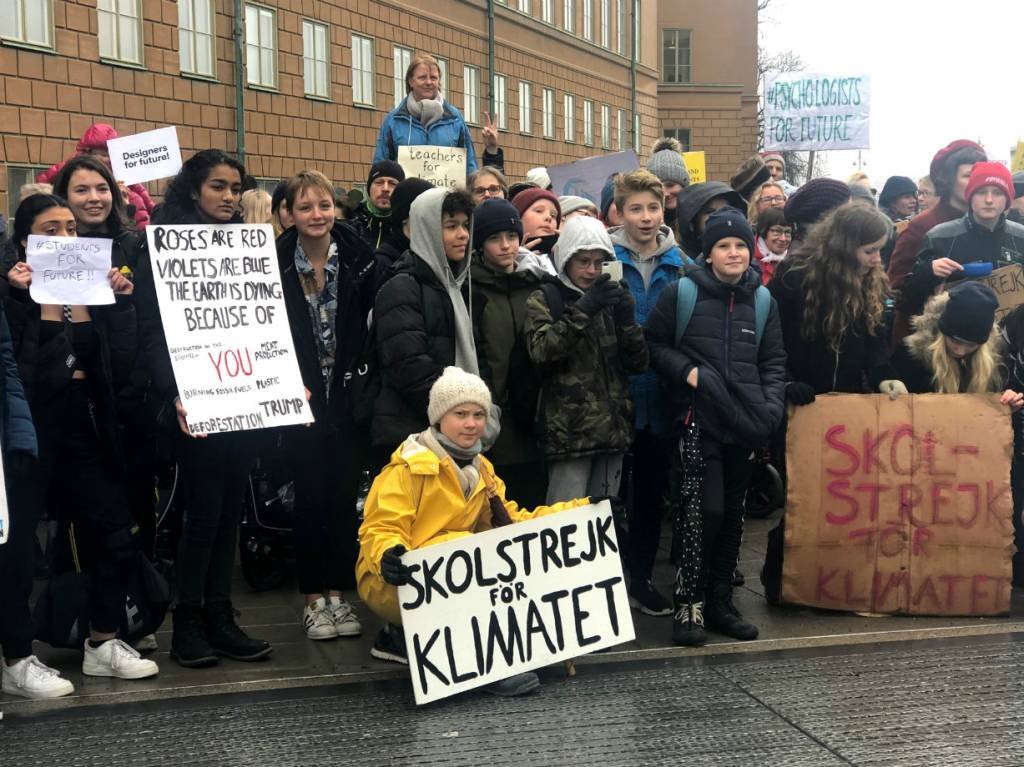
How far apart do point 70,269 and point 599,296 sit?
2306mm

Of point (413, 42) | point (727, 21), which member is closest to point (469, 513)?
point (413, 42)

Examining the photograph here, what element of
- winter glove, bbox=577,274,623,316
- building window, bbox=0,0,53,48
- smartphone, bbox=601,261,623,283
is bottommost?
winter glove, bbox=577,274,623,316

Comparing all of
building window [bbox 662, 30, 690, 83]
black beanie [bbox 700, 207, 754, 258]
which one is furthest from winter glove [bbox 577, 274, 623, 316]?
building window [bbox 662, 30, 690, 83]

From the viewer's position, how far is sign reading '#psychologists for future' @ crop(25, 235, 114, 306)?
5562mm

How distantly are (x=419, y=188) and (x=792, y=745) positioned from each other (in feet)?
11.9

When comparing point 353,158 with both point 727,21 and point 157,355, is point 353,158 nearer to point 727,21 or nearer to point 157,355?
point 157,355

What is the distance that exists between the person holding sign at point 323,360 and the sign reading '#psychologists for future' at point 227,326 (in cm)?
18

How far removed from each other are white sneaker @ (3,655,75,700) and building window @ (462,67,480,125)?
84.1ft

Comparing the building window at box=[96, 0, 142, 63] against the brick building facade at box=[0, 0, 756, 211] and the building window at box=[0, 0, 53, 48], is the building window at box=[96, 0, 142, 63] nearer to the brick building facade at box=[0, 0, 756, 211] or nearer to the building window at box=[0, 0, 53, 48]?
the brick building facade at box=[0, 0, 756, 211]

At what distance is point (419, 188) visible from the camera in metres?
7.30

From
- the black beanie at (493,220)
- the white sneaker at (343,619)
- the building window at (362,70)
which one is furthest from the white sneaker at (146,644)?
the building window at (362,70)

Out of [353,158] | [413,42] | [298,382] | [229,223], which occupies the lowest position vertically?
[298,382]

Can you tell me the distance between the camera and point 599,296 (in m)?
6.26

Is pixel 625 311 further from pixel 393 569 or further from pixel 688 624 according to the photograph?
pixel 393 569
